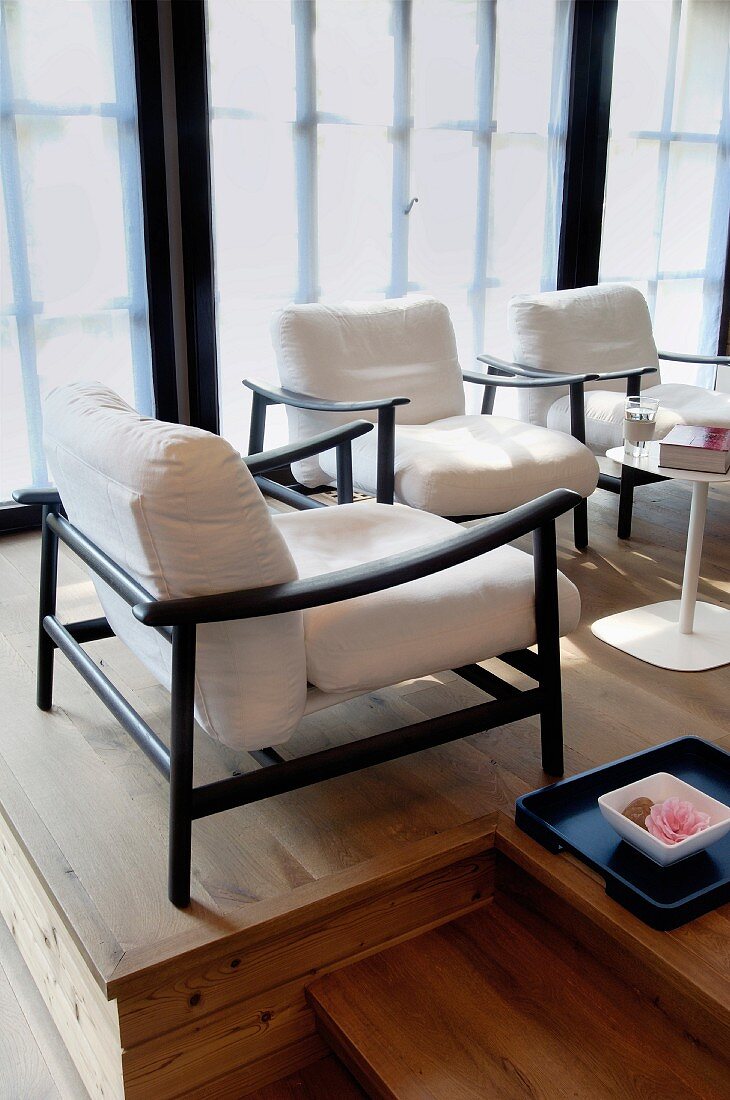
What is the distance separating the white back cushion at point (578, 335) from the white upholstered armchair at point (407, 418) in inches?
6.2

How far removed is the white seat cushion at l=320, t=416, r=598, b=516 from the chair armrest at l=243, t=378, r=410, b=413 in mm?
158

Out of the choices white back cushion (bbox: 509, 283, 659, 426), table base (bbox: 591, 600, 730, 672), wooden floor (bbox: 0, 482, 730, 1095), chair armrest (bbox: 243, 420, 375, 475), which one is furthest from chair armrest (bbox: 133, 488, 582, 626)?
white back cushion (bbox: 509, 283, 659, 426)

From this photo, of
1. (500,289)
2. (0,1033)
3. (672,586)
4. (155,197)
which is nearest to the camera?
(0,1033)

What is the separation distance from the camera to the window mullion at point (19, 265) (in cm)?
330

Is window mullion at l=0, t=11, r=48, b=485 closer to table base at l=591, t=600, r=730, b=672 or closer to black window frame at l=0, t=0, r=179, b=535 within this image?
black window frame at l=0, t=0, r=179, b=535

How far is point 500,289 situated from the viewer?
14.9ft

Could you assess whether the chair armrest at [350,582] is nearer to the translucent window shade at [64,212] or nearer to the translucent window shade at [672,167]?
the translucent window shade at [64,212]

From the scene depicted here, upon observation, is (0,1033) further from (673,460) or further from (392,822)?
(673,460)

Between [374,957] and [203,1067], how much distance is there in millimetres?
324

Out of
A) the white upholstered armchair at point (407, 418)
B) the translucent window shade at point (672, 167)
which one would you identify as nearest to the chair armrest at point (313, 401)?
the white upholstered armchair at point (407, 418)

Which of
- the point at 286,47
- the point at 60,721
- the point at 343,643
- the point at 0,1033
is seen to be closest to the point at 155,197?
the point at 286,47

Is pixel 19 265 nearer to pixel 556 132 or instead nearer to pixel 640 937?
pixel 556 132

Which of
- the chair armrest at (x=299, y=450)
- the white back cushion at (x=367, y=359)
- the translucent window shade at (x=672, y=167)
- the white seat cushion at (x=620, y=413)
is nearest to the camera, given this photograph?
the chair armrest at (x=299, y=450)

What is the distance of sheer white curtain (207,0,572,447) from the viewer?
3764 mm
